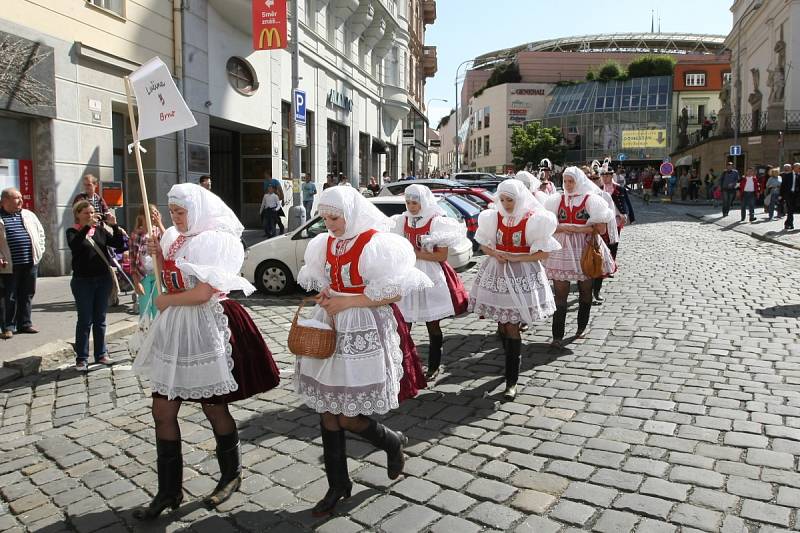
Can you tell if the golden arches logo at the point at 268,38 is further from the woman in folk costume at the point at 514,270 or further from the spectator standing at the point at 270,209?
the woman in folk costume at the point at 514,270

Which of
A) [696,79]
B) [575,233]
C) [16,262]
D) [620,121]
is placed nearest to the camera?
[575,233]

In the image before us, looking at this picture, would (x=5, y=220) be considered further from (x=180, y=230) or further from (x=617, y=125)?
(x=617, y=125)

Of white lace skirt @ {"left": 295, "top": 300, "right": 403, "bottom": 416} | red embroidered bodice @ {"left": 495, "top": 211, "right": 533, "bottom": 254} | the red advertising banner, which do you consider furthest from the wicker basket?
the red advertising banner

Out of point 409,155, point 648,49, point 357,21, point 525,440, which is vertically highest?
point 648,49

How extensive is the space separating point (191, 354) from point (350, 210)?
1099 mm

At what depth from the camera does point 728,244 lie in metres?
16.4

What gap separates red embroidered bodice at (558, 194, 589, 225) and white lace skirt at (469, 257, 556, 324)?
68.5 inches

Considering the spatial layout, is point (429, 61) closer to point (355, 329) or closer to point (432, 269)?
point (432, 269)

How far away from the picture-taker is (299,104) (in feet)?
51.3

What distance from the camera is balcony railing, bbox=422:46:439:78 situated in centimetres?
5244

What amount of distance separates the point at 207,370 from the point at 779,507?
3.00 metres

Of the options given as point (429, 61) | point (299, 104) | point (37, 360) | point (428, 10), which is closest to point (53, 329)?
point (37, 360)

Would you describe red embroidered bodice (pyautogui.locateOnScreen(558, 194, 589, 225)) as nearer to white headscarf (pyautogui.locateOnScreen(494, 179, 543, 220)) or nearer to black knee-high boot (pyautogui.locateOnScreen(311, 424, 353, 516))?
white headscarf (pyautogui.locateOnScreen(494, 179, 543, 220))

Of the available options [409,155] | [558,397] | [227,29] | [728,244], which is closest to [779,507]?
[558,397]
